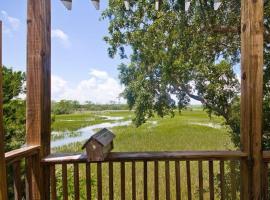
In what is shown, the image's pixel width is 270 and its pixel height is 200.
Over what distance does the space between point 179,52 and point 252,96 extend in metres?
3.53

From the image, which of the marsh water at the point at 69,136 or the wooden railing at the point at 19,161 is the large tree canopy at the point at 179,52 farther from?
the marsh water at the point at 69,136

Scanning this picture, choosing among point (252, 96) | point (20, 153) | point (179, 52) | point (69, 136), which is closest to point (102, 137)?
point (20, 153)

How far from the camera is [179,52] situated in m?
5.86

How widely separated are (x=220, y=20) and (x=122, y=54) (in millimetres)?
2075

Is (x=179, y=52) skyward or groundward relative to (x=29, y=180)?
skyward

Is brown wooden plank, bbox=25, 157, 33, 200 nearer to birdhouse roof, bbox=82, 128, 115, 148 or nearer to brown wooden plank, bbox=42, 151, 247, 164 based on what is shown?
brown wooden plank, bbox=42, 151, 247, 164

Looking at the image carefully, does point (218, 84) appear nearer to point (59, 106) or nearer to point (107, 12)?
point (107, 12)

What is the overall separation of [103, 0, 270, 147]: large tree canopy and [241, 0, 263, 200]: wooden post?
282 centimetres

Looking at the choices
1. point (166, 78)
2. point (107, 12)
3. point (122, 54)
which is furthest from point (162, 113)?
point (107, 12)

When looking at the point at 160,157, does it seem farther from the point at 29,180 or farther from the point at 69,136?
the point at 69,136

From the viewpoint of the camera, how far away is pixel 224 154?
2.46 metres

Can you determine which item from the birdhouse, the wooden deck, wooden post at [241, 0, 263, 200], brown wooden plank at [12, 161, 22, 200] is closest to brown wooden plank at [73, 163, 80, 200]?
the wooden deck

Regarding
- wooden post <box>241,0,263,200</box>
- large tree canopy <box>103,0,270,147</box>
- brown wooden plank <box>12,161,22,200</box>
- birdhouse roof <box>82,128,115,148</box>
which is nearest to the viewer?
brown wooden plank <box>12,161,22,200</box>

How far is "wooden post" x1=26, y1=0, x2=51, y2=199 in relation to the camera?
245 cm
